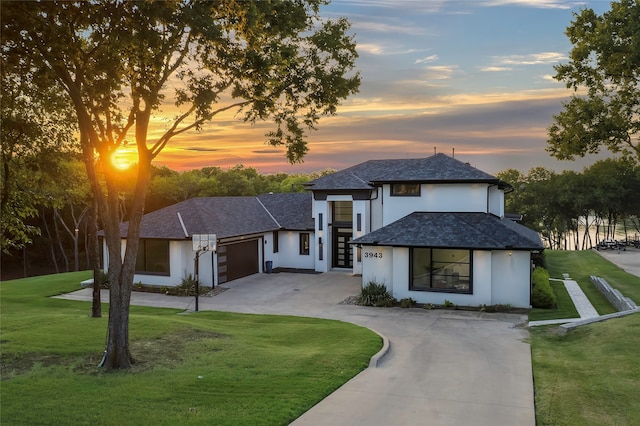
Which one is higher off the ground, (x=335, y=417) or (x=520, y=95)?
(x=520, y=95)

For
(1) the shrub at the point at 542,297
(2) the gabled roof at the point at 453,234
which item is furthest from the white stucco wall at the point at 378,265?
(1) the shrub at the point at 542,297

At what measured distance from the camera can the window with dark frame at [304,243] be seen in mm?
34844

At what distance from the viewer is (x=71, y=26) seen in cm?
1115

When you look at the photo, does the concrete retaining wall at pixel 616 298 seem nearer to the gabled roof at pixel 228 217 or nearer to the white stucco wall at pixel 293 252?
the white stucco wall at pixel 293 252

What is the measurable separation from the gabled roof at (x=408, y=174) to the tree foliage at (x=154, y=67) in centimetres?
1329

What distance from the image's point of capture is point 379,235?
2445 centimetres

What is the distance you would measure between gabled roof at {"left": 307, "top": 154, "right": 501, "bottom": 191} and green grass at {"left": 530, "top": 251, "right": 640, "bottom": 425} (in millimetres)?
9888

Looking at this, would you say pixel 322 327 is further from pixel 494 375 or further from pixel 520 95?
pixel 520 95

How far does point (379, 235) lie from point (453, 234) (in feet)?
11.6

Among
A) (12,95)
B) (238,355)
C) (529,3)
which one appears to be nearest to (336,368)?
(238,355)

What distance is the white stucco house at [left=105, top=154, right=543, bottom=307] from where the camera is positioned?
22.2 meters

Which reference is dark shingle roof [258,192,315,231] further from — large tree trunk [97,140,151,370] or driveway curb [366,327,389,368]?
large tree trunk [97,140,151,370]

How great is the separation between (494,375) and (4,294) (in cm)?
2648

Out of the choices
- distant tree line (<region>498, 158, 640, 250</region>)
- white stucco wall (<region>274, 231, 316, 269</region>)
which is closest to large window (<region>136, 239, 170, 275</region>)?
white stucco wall (<region>274, 231, 316, 269</region>)
